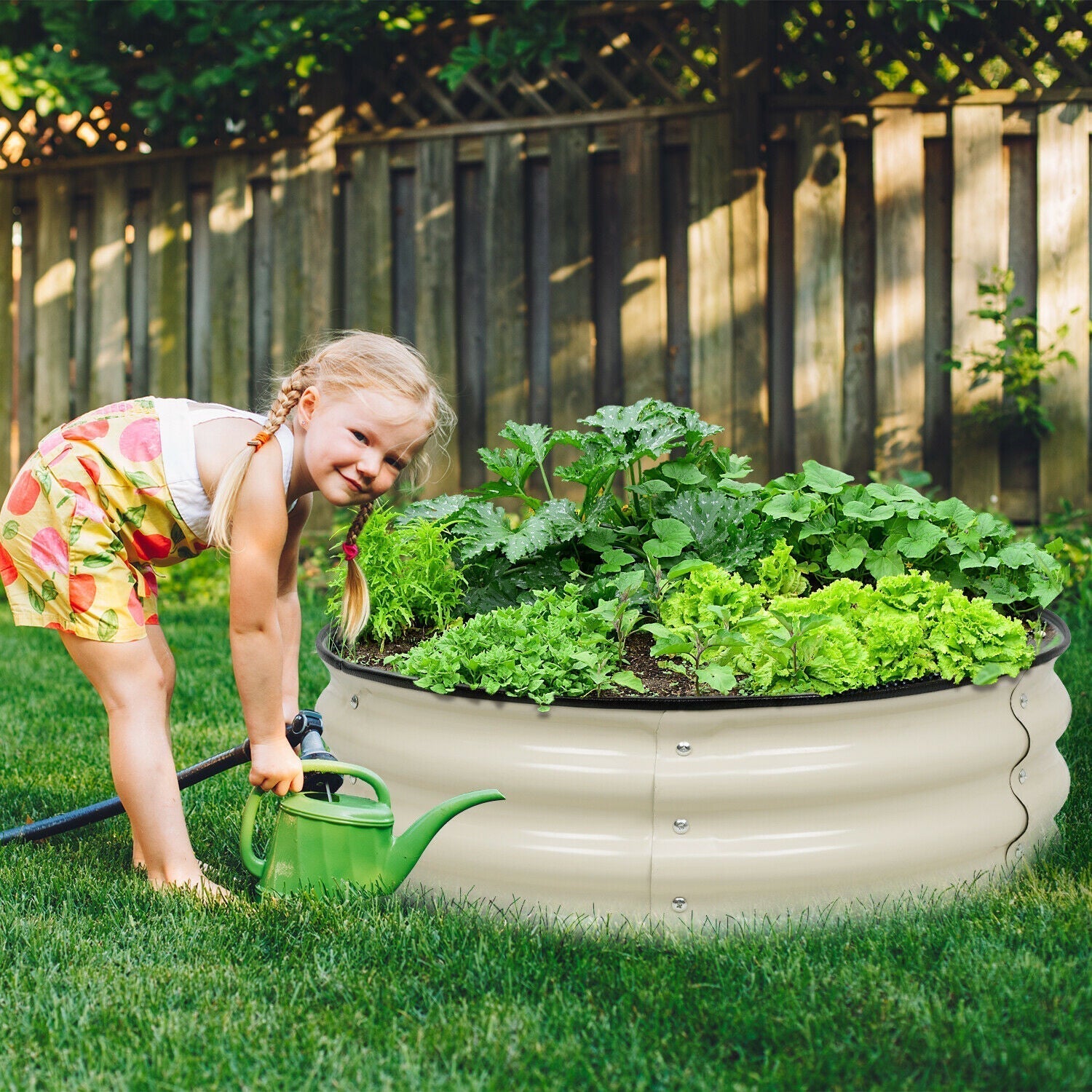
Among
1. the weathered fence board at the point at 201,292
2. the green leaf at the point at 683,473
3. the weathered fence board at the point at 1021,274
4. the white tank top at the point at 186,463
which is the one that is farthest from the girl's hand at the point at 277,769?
the weathered fence board at the point at 201,292

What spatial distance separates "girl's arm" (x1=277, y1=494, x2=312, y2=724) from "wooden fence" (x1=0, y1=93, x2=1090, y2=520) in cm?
249

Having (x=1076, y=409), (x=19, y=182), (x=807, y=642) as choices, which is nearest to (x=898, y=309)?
(x=1076, y=409)

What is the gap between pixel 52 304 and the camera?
5977 millimetres

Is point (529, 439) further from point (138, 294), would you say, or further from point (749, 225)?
point (138, 294)

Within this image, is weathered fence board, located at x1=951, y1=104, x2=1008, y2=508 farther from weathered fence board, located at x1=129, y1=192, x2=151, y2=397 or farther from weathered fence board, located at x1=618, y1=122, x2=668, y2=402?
weathered fence board, located at x1=129, y1=192, x2=151, y2=397

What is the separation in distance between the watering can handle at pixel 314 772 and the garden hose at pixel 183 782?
154 mm

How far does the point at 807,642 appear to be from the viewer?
203cm

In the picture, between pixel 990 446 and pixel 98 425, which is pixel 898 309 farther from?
pixel 98 425

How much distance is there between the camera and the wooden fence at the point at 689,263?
455 centimetres

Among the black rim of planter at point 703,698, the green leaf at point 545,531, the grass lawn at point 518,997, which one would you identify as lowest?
the grass lawn at point 518,997

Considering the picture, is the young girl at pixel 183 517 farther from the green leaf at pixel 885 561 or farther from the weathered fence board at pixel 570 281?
the weathered fence board at pixel 570 281

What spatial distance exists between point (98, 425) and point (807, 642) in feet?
4.93

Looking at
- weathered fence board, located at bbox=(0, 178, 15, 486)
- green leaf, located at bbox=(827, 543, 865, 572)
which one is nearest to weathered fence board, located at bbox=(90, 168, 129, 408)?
weathered fence board, located at bbox=(0, 178, 15, 486)

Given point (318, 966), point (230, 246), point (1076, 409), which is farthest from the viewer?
point (230, 246)
